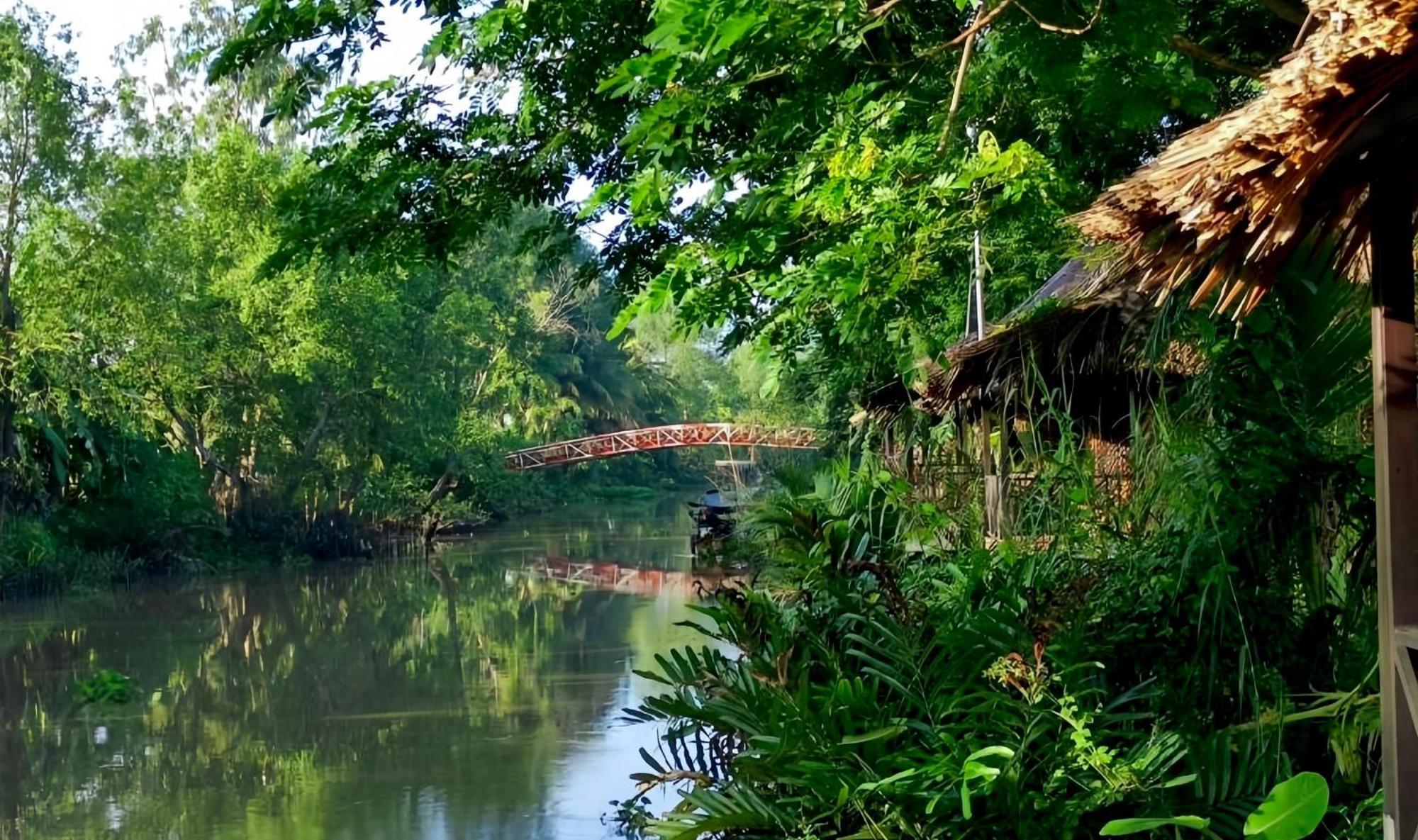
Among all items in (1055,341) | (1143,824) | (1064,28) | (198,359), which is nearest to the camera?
(1143,824)

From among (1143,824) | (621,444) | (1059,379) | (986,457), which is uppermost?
(621,444)

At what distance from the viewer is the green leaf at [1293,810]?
3129mm

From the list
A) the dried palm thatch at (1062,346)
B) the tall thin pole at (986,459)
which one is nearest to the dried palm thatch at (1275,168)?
the dried palm thatch at (1062,346)

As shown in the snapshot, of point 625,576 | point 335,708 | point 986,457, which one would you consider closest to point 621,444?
point 625,576

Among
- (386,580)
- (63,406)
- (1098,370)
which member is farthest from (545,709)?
(386,580)

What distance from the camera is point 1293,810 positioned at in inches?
123

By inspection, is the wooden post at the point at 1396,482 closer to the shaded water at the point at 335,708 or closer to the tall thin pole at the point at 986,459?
the tall thin pole at the point at 986,459

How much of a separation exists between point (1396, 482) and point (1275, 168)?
0.59m

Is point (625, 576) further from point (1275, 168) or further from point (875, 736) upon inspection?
point (1275, 168)

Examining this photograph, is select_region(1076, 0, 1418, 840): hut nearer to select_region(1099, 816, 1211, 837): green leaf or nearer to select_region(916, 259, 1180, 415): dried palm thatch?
select_region(1099, 816, 1211, 837): green leaf

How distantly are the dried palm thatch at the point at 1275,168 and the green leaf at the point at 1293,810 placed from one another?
104cm

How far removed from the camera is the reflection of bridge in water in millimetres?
19312

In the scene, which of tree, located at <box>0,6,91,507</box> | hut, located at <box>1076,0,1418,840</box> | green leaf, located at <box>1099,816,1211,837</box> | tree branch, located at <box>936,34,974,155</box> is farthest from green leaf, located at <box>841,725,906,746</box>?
tree, located at <box>0,6,91,507</box>

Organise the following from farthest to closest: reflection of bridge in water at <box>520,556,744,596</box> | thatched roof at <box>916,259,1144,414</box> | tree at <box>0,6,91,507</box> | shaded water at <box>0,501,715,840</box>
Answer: reflection of bridge in water at <box>520,556,744,596</box>
tree at <box>0,6,91,507</box>
shaded water at <box>0,501,715,840</box>
thatched roof at <box>916,259,1144,414</box>
